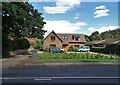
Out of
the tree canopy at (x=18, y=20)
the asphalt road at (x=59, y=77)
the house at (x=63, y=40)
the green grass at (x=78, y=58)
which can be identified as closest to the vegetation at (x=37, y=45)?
the house at (x=63, y=40)

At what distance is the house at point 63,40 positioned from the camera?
77.7 m

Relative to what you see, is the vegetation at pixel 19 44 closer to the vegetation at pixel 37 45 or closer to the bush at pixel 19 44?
the bush at pixel 19 44

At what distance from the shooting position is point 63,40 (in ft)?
273

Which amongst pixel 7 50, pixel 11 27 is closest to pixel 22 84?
pixel 11 27

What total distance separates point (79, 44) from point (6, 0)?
54.1 meters

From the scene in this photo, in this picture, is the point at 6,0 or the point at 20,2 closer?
the point at 6,0

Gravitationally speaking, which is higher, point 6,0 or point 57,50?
point 6,0

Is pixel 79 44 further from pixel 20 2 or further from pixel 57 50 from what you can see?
pixel 20 2

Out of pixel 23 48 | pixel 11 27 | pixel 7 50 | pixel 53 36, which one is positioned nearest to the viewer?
pixel 11 27

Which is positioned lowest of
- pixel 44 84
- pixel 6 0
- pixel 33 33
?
pixel 44 84

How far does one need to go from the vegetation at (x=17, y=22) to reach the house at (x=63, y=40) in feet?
116

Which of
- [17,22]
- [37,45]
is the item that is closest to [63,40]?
[37,45]

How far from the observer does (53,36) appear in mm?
77812

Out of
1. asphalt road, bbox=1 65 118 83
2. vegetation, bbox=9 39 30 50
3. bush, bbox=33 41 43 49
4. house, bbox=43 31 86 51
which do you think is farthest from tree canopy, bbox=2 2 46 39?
bush, bbox=33 41 43 49
